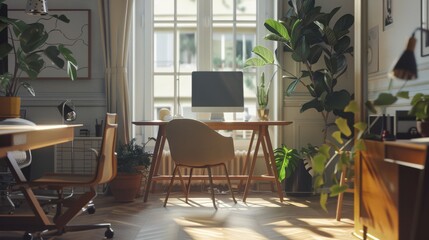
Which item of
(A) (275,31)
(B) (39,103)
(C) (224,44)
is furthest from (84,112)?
(A) (275,31)

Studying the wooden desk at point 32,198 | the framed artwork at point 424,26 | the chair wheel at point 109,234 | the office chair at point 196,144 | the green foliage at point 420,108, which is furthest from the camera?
the office chair at point 196,144

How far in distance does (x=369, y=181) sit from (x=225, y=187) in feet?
8.88

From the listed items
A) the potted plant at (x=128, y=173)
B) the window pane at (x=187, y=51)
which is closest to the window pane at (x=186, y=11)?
the window pane at (x=187, y=51)

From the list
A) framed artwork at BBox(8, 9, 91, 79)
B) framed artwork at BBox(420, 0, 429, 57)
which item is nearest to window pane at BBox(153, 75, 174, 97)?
framed artwork at BBox(8, 9, 91, 79)

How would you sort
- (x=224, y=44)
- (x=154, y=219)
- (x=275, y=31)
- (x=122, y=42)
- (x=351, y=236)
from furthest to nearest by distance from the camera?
(x=224, y=44) → (x=122, y=42) → (x=275, y=31) → (x=154, y=219) → (x=351, y=236)

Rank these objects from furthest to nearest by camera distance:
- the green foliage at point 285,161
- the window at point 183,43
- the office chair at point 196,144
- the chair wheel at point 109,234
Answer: the window at point 183,43 → the green foliage at point 285,161 → the office chair at point 196,144 → the chair wheel at point 109,234

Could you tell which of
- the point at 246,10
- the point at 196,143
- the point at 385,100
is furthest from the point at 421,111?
the point at 246,10

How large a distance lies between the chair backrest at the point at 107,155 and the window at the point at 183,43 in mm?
2265

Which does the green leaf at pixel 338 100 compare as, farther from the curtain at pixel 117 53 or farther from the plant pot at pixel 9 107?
the plant pot at pixel 9 107

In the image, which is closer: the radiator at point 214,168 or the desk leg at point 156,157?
the desk leg at point 156,157

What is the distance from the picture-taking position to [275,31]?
513cm

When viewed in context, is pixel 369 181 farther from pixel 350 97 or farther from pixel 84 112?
pixel 84 112

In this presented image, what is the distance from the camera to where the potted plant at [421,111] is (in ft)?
8.98

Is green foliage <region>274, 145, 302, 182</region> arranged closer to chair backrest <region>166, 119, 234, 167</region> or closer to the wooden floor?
the wooden floor
